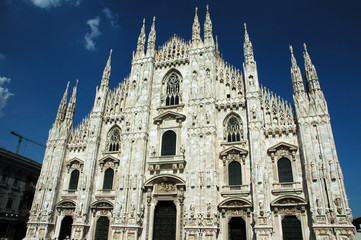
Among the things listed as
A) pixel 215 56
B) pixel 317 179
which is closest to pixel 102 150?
pixel 215 56

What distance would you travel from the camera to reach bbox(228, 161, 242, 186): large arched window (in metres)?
23.6

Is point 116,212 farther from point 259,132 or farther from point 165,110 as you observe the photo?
point 259,132

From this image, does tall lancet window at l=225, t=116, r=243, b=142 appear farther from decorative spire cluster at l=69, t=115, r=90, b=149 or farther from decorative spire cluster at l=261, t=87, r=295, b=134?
decorative spire cluster at l=69, t=115, r=90, b=149

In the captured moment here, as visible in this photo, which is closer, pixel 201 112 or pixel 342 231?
pixel 342 231

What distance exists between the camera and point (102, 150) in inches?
1141

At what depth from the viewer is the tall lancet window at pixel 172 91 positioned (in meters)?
29.1

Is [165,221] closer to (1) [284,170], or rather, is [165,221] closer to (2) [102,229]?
(2) [102,229]

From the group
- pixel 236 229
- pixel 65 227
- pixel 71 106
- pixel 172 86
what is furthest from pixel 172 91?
pixel 65 227

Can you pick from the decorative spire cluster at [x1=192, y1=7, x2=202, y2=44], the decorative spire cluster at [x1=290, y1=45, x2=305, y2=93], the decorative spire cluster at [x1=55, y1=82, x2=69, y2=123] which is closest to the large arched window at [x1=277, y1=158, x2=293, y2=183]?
the decorative spire cluster at [x1=290, y1=45, x2=305, y2=93]

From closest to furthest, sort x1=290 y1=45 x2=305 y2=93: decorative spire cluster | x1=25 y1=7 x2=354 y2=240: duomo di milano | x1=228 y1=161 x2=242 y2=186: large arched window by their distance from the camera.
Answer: x1=25 y1=7 x2=354 y2=240: duomo di milano → x1=228 y1=161 x2=242 y2=186: large arched window → x1=290 y1=45 x2=305 y2=93: decorative spire cluster

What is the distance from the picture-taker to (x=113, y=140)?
29547 mm

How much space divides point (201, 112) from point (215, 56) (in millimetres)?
7150

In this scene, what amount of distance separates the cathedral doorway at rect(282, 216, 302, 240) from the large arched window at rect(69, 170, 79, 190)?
20.1 metres

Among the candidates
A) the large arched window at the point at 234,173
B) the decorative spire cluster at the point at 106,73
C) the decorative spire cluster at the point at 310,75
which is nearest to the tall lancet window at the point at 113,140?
the decorative spire cluster at the point at 106,73
